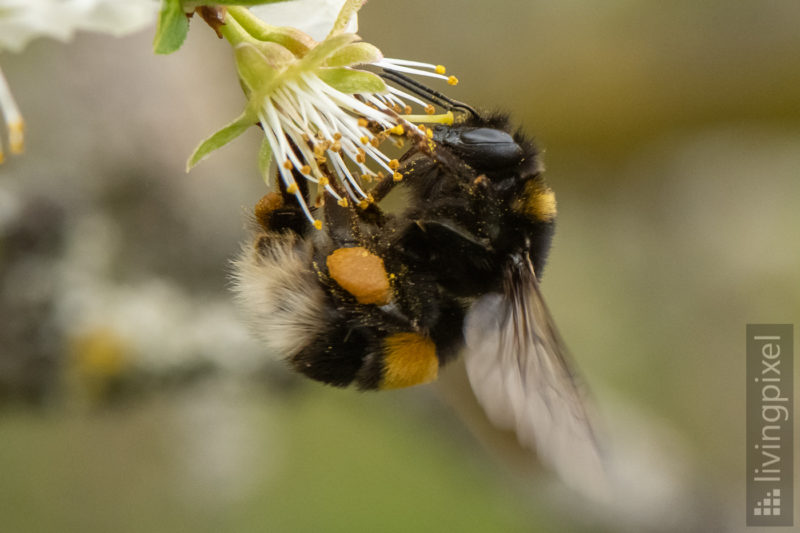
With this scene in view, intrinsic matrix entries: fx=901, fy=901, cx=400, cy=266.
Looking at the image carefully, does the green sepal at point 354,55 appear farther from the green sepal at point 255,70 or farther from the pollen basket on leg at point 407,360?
the pollen basket on leg at point 407,360

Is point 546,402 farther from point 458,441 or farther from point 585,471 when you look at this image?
point 458,441

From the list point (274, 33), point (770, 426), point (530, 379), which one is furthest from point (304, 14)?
point (770, 426)

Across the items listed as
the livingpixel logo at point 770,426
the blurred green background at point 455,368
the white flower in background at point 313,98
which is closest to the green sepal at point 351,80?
the white flower in background at point 313,98

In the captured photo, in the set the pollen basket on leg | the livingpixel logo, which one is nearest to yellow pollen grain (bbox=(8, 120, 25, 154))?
the pollen basket on leg

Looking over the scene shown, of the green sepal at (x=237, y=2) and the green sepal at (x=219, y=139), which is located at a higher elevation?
the green sepal at (x=237, y=2)

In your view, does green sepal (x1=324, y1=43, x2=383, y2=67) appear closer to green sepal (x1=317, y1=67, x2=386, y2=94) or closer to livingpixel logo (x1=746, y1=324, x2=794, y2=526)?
green sepal (x1=317, y1=67, x2=386, y2=94)

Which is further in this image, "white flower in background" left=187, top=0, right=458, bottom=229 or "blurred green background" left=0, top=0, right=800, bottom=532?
"blurred green background" left=0, top=0, right=800, bottom=532
